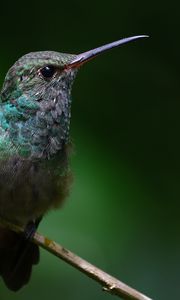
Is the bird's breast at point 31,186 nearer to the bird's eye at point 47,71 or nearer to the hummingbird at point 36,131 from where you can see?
the hummingbird at point 36,131

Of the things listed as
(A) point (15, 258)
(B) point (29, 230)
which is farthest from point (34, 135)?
(A) point (15, 258)

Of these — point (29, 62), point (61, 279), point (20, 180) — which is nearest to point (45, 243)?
point (20, 180)

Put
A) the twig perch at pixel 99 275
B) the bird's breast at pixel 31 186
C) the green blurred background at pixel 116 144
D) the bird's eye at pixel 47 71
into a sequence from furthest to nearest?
1. the green blurred background at pixel 116 144
2. the bird's eye at pixel 47 71
3. the bird's breast at pixel 31 186
4. the twig perch at pixel 99 275

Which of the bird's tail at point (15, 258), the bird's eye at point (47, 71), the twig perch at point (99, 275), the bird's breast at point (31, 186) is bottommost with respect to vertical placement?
the twig perch at point (99, 275)

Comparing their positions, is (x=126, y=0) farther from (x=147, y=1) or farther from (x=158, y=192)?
(x=158, y=192)

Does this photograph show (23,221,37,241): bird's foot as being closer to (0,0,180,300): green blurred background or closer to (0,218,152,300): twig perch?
(0,0,180,300): green blurred background

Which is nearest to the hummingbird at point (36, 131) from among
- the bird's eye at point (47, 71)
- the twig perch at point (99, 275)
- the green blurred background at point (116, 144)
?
the bird's eye at point (47, 71)

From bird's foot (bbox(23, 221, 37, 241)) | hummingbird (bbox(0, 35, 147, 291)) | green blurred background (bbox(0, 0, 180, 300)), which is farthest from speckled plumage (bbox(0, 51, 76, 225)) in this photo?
green blurred background (bbox(0, 0, 180, 300))
